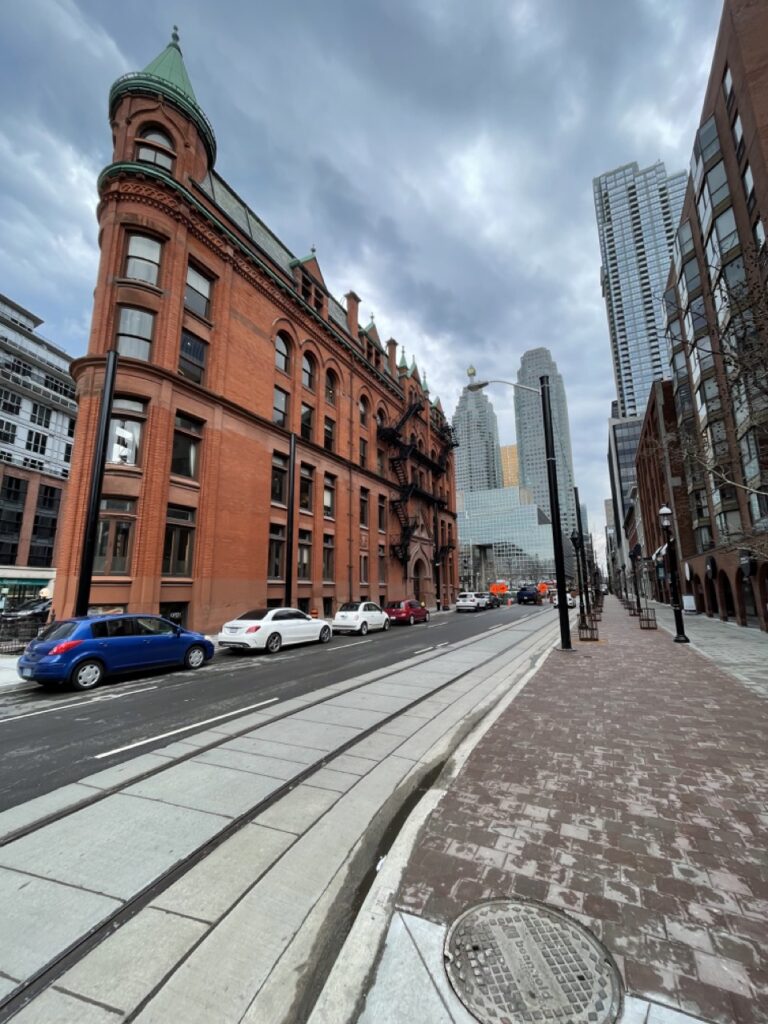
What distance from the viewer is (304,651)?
15891 mm

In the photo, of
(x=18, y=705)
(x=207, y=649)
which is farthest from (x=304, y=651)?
(x=18, y=705)

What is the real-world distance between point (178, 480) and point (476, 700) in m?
16.3

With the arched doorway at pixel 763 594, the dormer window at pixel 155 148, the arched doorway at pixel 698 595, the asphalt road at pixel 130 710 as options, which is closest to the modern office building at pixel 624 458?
the arched doorway at pixel 698 595

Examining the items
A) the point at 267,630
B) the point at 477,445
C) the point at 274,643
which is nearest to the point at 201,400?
the point at 267,630

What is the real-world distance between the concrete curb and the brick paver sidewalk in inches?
3.8

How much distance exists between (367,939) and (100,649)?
10394 millimetres

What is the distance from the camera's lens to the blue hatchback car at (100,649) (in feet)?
32.6

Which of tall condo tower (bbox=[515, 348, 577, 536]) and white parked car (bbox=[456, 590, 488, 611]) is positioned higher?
tall condo tower (bbox=[515, 348, 577, 536])

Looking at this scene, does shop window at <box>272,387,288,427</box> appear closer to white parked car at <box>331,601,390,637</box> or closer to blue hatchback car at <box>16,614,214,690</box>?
white parked car at <box>331,601,390,637</box>

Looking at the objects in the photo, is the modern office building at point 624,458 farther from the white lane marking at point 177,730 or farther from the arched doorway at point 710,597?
the white lane marking at point 177,730

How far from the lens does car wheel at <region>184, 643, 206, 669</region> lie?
12.7 m

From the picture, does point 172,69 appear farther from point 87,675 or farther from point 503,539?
point 503,539

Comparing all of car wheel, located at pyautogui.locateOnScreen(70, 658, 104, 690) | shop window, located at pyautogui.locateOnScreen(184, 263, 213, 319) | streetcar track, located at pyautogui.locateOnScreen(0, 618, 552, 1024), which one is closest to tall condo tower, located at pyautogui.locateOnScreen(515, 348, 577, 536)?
shop window, located at pyautogui.locateOnScreen(184, 263, 213, 319)

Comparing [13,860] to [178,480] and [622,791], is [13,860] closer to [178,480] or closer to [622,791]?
[622,791]
